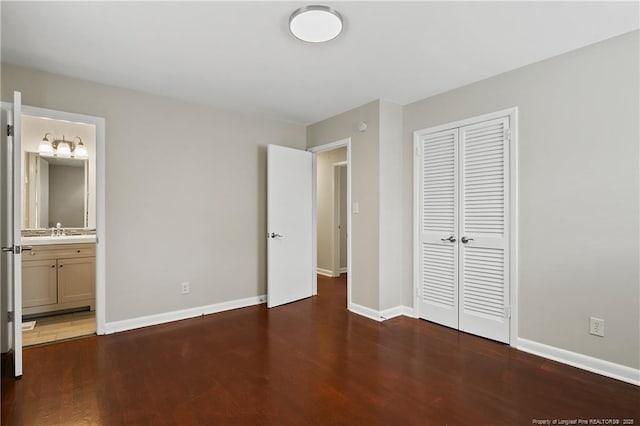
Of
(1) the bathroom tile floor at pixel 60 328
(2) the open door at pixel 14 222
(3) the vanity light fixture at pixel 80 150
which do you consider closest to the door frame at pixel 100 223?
(1) the bathroom tile floor at pixel 60 328

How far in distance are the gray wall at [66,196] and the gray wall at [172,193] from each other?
144cm

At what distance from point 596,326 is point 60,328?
15.7ft

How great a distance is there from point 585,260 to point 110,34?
384cm

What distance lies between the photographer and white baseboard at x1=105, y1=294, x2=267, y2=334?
3213 millimetres

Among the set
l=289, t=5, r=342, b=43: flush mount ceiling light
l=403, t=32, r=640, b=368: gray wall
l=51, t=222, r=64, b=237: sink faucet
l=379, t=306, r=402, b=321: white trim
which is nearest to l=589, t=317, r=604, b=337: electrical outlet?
l=403, t=32, r=640, b=368: gray wall

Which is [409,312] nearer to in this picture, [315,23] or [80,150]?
[315,23]

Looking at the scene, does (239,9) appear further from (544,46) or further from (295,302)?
(295,302)

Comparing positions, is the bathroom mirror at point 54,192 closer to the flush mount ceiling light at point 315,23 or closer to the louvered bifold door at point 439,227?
the flush mount ceiling light at point 315,23

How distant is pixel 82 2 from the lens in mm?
1938

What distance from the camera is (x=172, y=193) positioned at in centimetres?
356

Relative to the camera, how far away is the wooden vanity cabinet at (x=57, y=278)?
11.5 ft

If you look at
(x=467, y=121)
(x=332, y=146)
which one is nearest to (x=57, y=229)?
(x=332, y=146)

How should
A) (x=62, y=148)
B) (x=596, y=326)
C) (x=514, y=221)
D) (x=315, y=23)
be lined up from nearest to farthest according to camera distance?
1. (x=315, y=23)
2. (x=596, y=326)
3. (x=514, y=221)
4. (x=62, y=148)

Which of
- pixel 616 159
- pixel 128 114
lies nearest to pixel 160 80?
pixel 128 114
